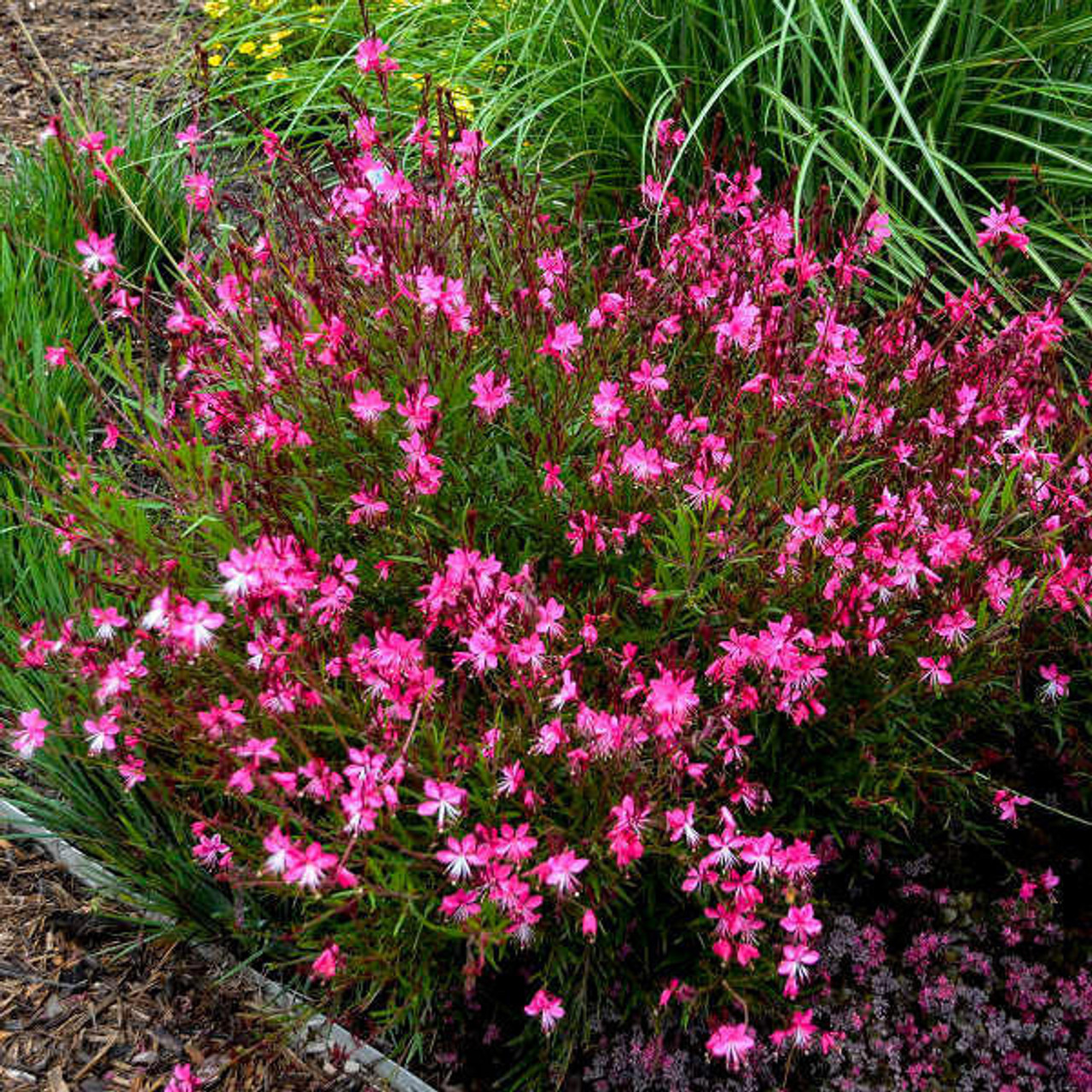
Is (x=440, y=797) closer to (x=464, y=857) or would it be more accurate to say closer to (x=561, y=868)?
(x=464, y=857)

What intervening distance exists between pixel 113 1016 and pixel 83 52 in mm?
5116

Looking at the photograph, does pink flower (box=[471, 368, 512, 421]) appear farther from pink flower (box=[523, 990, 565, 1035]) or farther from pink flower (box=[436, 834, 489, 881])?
pink flower (box=[523, 990, 565, 1035])

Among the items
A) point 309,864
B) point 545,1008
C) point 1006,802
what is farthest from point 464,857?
point 1006,802

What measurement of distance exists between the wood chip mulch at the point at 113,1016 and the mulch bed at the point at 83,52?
3640 millimetres

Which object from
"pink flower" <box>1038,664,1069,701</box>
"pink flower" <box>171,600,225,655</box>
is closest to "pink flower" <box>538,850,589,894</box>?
"pink flower" <box>171,600,225,655</box>

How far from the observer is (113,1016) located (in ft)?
8.29

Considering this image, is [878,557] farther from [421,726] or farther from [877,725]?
[421,726]

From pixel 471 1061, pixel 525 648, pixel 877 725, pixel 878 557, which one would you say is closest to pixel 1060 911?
pixel 877 725

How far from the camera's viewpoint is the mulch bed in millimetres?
5453

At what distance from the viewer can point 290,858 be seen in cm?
181

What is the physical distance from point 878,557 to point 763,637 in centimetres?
33

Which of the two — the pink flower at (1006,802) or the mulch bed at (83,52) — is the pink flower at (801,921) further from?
the mulch bed at (83,52)

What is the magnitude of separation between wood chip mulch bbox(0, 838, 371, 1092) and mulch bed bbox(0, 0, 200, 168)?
3.64m

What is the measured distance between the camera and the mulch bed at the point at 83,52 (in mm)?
5453
